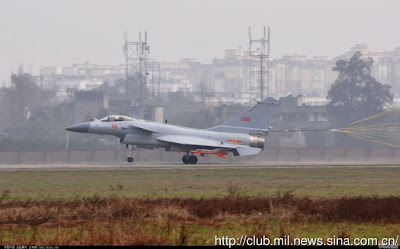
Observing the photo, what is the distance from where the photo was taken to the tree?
86.8 metres

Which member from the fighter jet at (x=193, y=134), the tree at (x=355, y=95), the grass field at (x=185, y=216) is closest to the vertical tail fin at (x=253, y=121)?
the fighter jet at (x=193, y=134)

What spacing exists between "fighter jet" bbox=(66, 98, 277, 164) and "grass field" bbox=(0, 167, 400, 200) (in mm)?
6147

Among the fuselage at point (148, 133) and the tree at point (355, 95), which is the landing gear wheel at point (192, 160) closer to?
the fuselage at point (148, 133)

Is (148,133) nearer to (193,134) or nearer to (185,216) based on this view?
(193,134)

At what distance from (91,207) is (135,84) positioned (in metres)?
104

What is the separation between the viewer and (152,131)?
45.1 meters

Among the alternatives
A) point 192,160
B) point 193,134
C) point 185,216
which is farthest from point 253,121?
→ point 185,216

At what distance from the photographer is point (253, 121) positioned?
46281 millimetres

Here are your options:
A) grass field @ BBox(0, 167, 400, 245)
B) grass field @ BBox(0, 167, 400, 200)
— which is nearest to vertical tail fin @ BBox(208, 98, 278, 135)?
grass field @ BBox(0, 167, 400, 200)

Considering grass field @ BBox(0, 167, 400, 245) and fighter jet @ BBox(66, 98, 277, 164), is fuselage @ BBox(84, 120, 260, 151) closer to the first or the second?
fighter jet @ BBox(66, 98, 277, 164)

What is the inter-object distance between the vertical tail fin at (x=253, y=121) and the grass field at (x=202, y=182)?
698cm

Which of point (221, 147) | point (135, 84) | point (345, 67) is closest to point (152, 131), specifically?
point (221, 147)

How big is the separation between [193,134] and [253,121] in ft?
11.4

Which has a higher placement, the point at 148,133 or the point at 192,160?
the point at 148,133
